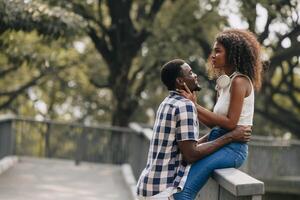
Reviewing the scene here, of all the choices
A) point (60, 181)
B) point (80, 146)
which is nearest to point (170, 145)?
point (60, 181)

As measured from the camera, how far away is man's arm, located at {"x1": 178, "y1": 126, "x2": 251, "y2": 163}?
4395mm

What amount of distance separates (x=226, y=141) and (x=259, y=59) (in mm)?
666

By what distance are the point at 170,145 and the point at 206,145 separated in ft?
0.81

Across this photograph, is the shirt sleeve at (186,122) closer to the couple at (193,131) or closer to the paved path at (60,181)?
the couple at (193,131)

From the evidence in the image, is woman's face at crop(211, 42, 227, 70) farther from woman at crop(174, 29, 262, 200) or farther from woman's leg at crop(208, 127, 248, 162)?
woman's leg at crop(208, 127, 248, 162)

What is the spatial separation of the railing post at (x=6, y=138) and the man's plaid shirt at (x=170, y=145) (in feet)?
31.3

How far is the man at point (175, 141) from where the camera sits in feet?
14.4

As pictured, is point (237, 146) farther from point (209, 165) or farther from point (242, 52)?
point (242, 52)

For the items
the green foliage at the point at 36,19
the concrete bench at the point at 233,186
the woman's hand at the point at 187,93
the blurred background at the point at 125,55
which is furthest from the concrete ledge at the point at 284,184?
the woman's hand at the point at 187,93

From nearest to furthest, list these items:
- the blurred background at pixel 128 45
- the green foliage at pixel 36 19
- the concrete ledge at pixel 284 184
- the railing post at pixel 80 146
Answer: the green foliage at pixel 36 19 → the blurred background at pixel 128 45 → the concrete ledge at pixel 284 184 → the railing post at pixel 80 146

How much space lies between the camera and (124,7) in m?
20.4

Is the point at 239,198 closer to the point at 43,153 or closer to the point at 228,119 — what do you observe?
the point at 228,119

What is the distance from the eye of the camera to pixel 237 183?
3.88 metres

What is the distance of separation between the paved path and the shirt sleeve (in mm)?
6383
